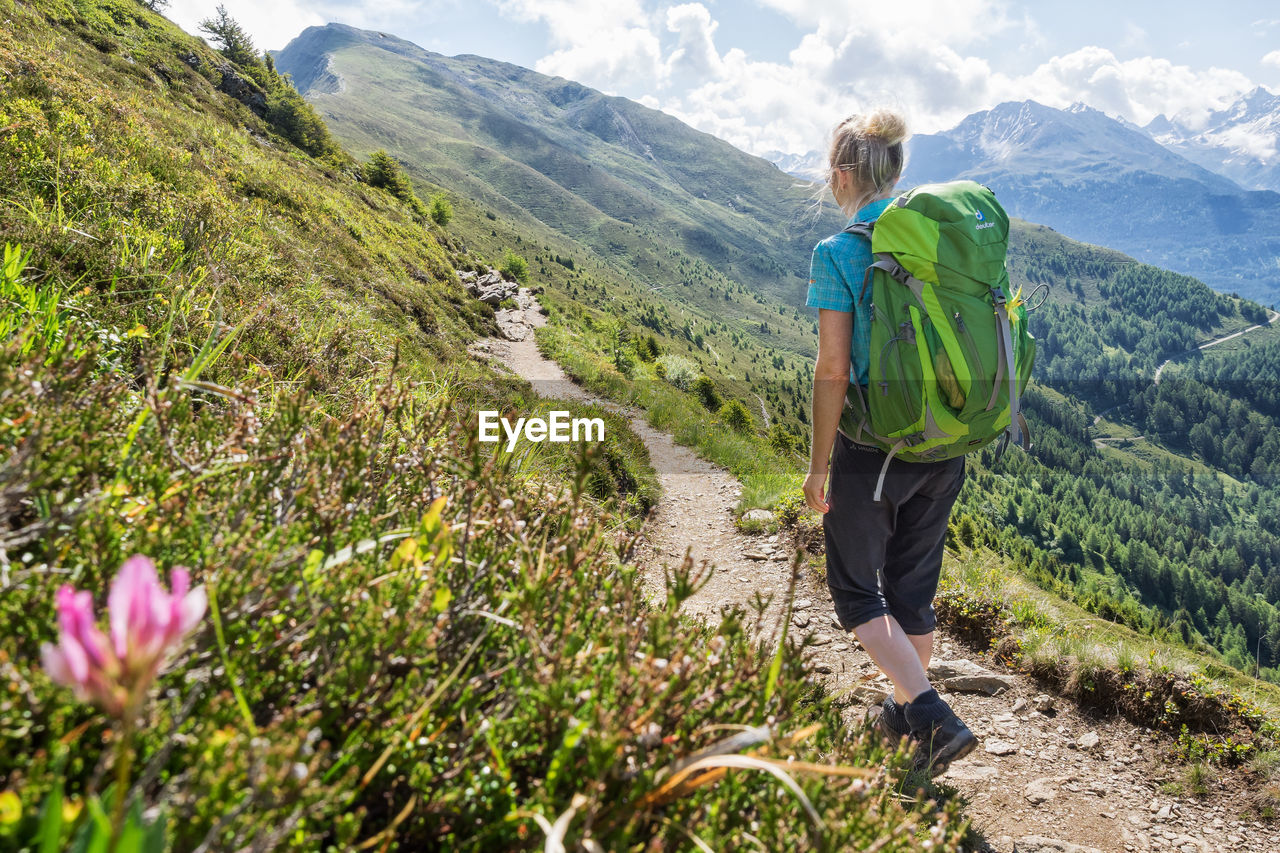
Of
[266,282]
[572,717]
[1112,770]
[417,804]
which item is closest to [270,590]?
[417,804]

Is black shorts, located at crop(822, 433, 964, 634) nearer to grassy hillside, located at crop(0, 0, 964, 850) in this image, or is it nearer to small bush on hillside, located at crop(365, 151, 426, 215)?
grassy hillside, located at crop(0, 0, 964, 850)

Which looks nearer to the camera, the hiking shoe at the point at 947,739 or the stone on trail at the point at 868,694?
the hiking shoe at the point at 947,739

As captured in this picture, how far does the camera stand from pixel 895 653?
3.33 meters

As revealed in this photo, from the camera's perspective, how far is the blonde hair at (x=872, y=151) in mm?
3457

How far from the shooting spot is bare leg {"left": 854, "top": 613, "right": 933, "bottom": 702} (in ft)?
10.9

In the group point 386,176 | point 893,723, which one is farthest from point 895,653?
point 386,176

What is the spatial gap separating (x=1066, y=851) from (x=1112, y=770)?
1.46 metres

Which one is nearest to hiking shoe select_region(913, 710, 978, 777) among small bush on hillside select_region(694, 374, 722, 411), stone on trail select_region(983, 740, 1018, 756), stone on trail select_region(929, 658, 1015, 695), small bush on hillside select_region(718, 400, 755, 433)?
stone on trail select_region(983, 740, 1018, 756)

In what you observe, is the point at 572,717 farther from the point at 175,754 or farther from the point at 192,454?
the point at 192,454

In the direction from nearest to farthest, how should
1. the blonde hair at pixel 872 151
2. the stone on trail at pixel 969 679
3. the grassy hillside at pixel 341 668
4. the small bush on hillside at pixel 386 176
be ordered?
the grassy hillside at pixel 341 668, the blonde hair at pixel 872 151, the stone on trail at pixel 969 679, the small bush on hillside at pixel 386 176

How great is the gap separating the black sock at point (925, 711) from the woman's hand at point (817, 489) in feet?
3.55

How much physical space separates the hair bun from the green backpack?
1.65 ft

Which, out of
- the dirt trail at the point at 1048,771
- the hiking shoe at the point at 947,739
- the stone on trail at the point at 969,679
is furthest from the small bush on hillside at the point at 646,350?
the hiking shoe at the point at 947,739

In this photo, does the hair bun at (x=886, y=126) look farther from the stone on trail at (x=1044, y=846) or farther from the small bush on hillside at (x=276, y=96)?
the small bush on hillside at (x=276, y=96)
